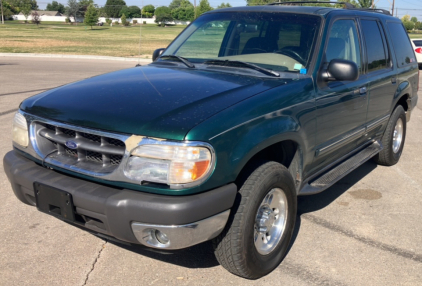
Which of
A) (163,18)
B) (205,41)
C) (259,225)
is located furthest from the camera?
(163,18)

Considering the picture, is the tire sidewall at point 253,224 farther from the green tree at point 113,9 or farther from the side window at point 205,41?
the green tree at point 113,9

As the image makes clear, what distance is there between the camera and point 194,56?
171 inches

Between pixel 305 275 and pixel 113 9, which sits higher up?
pixel 113 9

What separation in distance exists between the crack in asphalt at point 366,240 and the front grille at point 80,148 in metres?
2.17

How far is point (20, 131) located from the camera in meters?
3.35

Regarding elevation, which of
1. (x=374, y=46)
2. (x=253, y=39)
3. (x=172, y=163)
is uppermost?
(x=253, y=39)

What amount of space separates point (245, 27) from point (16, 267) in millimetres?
2898

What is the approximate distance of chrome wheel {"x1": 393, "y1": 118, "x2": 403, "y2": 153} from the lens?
19.8 feet

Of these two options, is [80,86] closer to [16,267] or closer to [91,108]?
[91,108]

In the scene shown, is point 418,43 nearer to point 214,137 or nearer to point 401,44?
point 401,44

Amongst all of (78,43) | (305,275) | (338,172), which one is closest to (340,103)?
(338,172)

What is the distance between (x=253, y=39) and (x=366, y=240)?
205 cm

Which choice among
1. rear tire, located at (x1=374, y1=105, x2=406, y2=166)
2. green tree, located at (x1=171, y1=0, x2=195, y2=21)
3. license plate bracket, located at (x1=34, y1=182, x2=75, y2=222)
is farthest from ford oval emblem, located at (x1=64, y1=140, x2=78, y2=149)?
green tree, located at (x1=171, y1=0, x2=195, y2=21)

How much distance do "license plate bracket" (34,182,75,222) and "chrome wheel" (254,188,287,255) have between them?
125 centimetres
